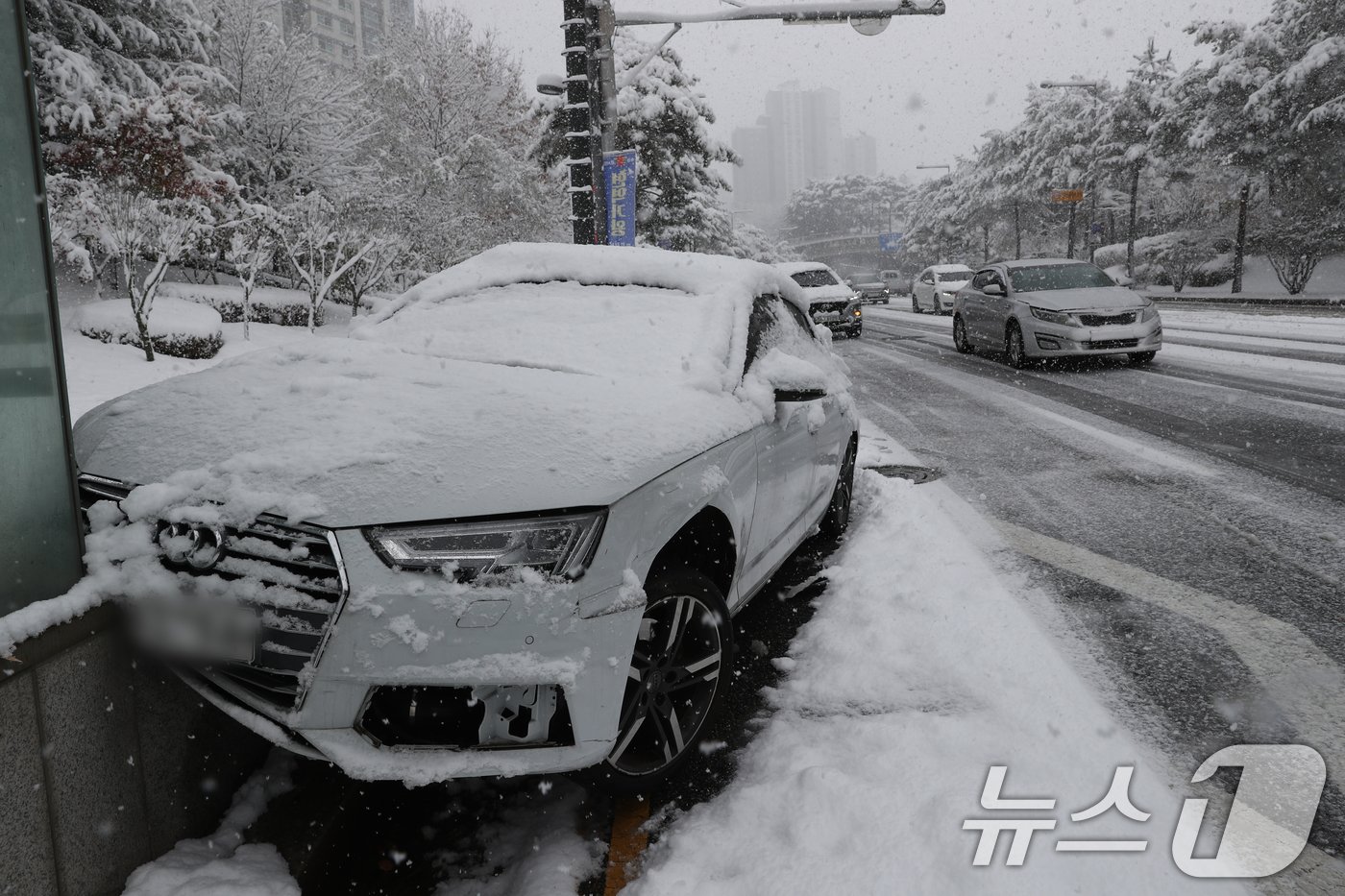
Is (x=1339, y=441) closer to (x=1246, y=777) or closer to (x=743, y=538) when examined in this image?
(x=1246, y=777)

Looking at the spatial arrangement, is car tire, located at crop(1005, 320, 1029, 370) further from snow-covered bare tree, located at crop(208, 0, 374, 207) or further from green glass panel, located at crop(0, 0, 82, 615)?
snow-covered bare tree, located at crop(208, 0, 374, 207)

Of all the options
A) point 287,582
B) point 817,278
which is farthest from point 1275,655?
point 817,278

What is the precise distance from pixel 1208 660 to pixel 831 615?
140cm

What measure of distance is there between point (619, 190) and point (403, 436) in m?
9.90

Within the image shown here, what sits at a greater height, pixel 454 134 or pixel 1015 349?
pixel 454 134

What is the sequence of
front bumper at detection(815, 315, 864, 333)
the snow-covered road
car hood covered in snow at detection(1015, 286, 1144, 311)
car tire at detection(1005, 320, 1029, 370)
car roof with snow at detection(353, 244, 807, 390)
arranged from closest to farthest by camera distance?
the snow-covered road < car roof with snow at detection(353, 244, 807, 390) < car hood covered in snow at detection(1015, 286, 1144, 311) < car tire at detection(1005, 320, 1029, 370) < front bumper at detection(815, 315, 864, 333)

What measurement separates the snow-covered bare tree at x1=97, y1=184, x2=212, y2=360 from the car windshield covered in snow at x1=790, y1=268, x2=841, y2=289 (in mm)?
12663

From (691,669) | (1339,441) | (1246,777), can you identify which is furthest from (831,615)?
(1339,441)

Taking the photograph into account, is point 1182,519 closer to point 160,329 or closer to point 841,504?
point 841,504

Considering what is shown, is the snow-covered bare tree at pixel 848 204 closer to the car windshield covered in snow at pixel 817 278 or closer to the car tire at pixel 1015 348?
the car windshield covered in snow at pixel 817 278

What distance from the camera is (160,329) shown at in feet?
43.9

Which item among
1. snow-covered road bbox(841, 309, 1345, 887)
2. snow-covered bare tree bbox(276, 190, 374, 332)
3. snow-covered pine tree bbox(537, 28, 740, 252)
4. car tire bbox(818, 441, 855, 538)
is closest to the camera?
snow-covered road bbox(841, 309, 1345, 887)

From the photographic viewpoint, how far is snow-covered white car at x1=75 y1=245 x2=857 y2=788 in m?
2.11

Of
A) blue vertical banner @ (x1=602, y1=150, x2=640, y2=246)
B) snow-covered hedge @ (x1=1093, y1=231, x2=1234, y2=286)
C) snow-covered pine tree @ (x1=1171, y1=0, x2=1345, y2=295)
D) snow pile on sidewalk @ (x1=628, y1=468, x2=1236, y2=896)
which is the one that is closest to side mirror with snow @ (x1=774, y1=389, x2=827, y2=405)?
snow pile on sidewalk @ (x1=628, y1=468, x2=1236, y2=896)
